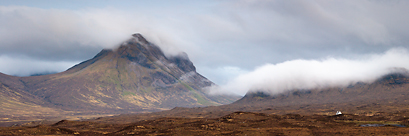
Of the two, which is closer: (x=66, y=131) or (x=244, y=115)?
(x=66, y=131)

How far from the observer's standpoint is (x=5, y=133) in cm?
8906

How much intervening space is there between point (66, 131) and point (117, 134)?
17547mm

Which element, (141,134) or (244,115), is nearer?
(141,134)

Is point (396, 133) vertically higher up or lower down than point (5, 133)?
lower down

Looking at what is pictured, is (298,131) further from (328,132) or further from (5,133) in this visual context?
(5,133)

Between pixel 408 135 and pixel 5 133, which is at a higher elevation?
pixel 5 133

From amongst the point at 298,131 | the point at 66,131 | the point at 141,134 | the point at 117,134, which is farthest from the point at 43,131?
the point at 298,131

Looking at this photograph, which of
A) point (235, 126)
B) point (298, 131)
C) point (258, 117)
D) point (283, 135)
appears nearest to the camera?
Result: point (283, 135)

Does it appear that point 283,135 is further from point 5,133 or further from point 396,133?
point 5,133

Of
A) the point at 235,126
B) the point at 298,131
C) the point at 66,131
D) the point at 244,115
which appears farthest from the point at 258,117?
the point at 66,131

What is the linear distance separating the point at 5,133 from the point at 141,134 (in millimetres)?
38548

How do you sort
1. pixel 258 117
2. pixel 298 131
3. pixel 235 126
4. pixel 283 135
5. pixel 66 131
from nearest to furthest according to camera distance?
pixel 283 135, pixel 298 131, pixel 66 131, pixel 235 126, pixel 258 117

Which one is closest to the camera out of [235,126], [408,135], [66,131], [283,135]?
[408,135]

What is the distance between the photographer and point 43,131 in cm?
9675
